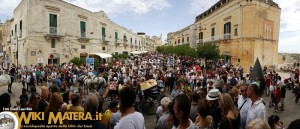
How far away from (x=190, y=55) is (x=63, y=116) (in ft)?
90.2

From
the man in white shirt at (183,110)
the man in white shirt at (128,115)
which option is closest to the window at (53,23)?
the man in white shirt at (128,115)

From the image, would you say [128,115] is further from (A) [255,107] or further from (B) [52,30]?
(B) [52,30]

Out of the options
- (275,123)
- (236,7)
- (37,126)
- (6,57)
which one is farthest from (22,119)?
(236,7)

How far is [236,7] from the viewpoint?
27203mm

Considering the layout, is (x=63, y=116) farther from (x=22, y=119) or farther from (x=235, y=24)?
(x=235, y=24)

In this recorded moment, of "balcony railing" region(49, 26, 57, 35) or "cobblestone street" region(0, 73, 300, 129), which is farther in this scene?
"balcony railing" region(49, 26, 57, 35)

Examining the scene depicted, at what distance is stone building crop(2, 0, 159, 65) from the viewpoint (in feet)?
65.1

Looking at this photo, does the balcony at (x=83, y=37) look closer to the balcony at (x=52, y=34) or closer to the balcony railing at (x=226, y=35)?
the balcony at (x=52, y=34)

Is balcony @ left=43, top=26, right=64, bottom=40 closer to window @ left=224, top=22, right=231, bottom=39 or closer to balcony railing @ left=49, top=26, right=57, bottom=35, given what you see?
balcony railing @ left=49, top=26, right=57, bottom=35

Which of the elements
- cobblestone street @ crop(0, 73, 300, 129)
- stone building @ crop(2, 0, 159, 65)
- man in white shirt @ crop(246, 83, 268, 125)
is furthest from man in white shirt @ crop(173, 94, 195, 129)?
stone building @ crop(2, 0, 159, 65)

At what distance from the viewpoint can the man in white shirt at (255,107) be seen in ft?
12.6

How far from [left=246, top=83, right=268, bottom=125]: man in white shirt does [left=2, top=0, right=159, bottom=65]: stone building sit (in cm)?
1713

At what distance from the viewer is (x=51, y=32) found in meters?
21.1

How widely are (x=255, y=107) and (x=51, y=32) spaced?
69.0ft
